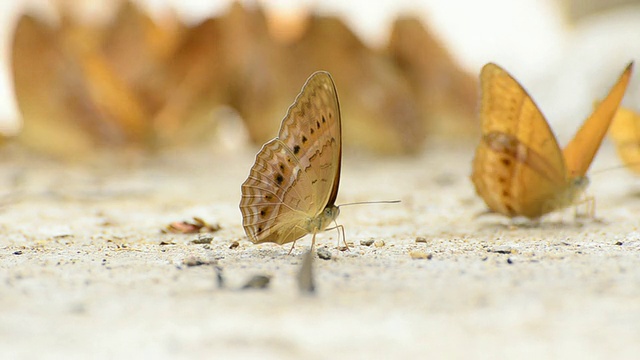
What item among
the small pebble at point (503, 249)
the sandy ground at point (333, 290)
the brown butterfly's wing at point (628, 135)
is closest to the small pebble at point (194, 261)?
the sandy ground at point (333, 290)

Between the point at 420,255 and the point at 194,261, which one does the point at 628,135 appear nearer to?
the point at 420,255

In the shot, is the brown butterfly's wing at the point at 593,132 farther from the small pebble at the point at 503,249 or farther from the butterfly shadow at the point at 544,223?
the small pebble at the point at 503,249

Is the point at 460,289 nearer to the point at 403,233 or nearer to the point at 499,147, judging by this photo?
the point at 403,233

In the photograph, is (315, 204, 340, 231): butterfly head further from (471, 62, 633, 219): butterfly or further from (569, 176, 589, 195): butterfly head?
(569, 176, 589, 195): butterfly head

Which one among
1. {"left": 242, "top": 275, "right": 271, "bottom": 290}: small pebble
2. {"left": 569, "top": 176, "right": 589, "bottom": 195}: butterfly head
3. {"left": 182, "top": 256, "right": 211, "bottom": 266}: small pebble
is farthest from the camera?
{"left": 569, "top": 176, "right": 589, "bottom": 195}: butterfly head

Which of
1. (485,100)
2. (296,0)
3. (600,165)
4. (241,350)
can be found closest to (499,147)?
(485,100)

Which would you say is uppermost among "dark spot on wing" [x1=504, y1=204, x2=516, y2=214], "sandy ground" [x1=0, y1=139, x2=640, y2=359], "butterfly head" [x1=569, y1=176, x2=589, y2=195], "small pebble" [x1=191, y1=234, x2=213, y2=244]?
"butterfly head" [x1=569, y1=176, x2=589, y2=195]

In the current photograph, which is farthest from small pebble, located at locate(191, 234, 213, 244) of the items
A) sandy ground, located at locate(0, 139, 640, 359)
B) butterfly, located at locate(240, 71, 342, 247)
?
butterfly, located at locate(240, 71, 342, 247)
